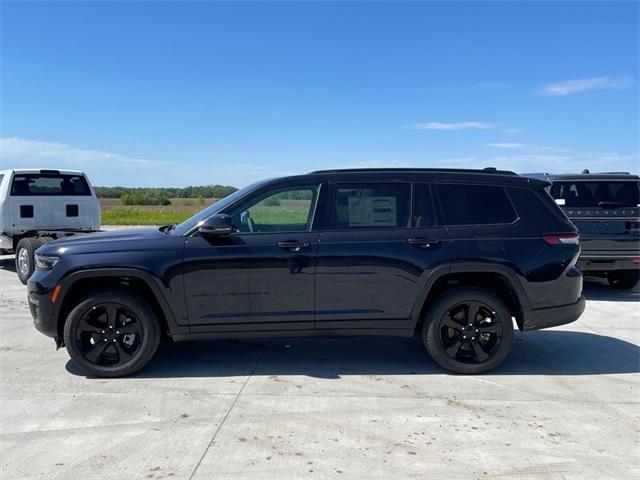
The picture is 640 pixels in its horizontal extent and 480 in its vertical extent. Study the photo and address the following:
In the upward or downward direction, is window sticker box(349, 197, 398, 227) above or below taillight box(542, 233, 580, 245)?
above

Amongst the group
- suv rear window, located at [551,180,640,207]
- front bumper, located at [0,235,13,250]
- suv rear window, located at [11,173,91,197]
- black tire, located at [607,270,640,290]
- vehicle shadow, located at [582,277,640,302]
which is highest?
suv rear window, located at [11,173,91,197]

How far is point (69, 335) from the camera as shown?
5.07m

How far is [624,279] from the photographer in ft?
32.8

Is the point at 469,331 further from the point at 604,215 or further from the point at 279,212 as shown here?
the point at 604,215

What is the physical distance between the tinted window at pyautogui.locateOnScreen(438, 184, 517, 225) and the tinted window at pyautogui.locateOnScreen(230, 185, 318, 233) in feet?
4.11

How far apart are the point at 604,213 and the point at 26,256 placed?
10164mm

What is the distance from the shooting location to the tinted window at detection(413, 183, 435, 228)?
210 inches

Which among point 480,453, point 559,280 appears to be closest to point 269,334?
point 480,453

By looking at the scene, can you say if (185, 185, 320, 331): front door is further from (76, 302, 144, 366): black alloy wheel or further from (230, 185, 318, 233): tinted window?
(76, 302, 144, 366): black alloy wheel

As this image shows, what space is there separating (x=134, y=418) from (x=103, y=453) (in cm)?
56

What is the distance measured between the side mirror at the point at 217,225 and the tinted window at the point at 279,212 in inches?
9.0

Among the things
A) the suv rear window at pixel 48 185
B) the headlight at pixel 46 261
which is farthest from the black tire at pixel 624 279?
the suv rear window at pixel 48 185

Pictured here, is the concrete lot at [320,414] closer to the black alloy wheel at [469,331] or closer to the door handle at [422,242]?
the black alloy wheel at [469,331]

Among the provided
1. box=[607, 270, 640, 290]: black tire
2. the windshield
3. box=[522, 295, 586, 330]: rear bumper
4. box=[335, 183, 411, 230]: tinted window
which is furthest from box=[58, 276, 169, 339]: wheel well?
box=[607, 270, 640, 290]: black tire
